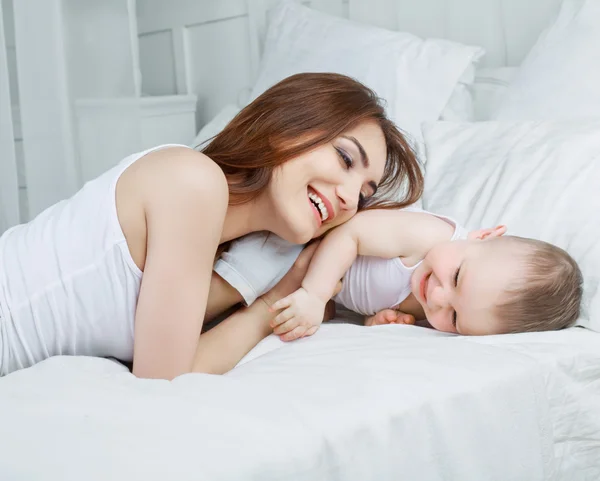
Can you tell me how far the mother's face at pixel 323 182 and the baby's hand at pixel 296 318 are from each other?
11 cm

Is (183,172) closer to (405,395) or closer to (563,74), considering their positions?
(405,395)

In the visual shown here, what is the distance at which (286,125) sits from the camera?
131 cm

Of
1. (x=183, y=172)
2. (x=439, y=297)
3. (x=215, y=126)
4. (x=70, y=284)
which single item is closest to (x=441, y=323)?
(x=439, y=297)

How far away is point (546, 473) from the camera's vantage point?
1.05m

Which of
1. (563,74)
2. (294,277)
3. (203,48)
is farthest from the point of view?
(203,48)

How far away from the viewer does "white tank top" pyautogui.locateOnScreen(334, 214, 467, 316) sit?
142cm

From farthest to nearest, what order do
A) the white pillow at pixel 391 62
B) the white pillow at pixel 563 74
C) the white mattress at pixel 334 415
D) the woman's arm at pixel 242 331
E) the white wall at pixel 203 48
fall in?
the white wall at pixel 203 48 → the white pillow at pixel 391 62 → the white pillow at pixel 563 74 → the woman's arm at pixel 242 331 → the white mattress at pixel 334 415

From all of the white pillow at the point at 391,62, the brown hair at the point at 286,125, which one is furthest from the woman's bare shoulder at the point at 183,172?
the white pillow at the point at 391,62

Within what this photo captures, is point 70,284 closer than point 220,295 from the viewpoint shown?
Yes

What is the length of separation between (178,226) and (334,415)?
1.33 feet

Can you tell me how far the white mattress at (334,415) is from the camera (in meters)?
0.78

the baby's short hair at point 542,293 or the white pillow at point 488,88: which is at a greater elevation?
the white pillow at point 488,88

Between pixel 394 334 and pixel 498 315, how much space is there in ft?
0.55

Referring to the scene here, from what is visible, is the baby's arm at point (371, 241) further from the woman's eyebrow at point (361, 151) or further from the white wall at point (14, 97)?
the white wall at point (14, 97)
